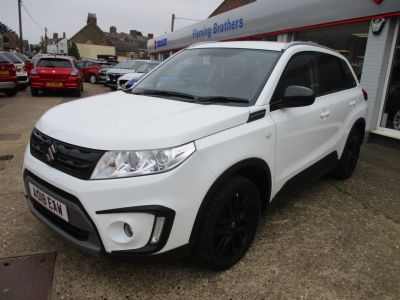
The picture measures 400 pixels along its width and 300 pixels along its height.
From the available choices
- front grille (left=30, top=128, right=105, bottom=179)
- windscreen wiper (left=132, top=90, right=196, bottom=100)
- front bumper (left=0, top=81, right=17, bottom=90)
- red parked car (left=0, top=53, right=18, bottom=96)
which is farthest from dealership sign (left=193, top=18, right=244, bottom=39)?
front grille (left=30, top=128, right=105, bottom=179)

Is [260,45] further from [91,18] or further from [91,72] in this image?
[91,18]

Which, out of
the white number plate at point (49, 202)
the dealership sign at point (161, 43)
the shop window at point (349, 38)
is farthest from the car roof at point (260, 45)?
the dealership sign at point (161, 43)

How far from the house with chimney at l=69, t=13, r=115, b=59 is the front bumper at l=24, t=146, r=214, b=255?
2650 inches

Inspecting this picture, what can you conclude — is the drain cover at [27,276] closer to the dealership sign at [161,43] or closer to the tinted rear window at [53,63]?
the tinted rear window at [53,63]

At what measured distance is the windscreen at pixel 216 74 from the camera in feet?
9.57

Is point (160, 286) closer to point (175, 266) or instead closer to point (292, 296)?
point (175, 266)

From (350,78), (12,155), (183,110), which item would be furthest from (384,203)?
(12,155)

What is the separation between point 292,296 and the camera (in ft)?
8.11

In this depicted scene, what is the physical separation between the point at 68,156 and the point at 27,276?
3.40 ft

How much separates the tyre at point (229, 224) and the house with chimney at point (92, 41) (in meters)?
67.0

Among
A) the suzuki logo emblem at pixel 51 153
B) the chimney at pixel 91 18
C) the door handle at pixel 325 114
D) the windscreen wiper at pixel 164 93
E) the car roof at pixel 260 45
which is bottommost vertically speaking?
the suzuki logo emblem at pixel 51 153

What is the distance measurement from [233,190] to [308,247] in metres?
1.13

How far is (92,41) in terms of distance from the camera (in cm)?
6606

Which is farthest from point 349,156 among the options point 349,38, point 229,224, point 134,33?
point 134,33
